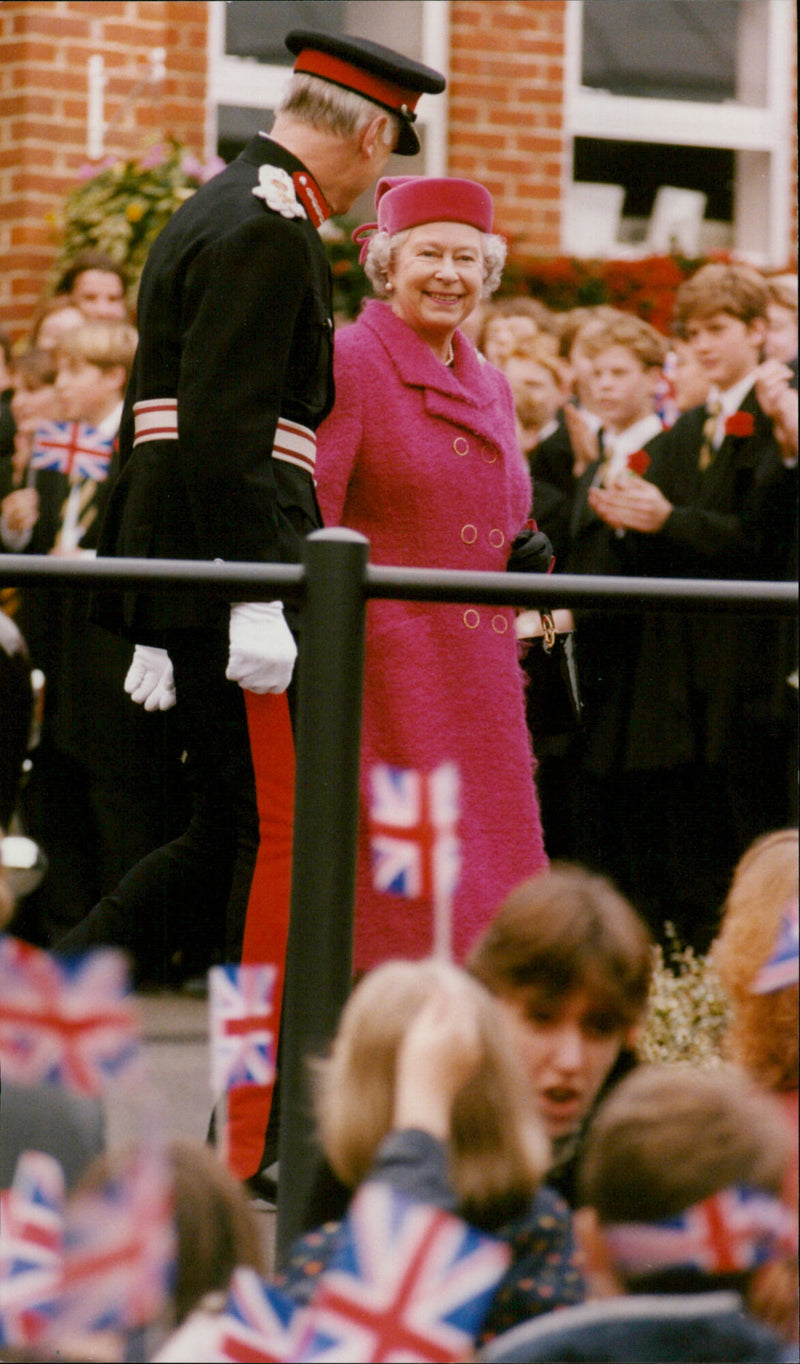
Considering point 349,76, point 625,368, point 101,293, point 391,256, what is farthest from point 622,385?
point 349,76

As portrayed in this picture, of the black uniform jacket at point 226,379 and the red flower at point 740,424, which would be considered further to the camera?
the red flower at point 740,424

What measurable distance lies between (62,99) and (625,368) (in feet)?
8.64

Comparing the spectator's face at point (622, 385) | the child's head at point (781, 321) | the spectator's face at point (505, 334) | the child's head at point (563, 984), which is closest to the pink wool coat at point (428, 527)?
the child's head at point (563, 984)

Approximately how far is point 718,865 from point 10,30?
17.0 ft

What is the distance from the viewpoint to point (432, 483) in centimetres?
387

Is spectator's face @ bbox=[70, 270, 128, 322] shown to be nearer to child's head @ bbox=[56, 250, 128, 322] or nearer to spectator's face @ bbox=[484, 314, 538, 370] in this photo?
child's head @ bbox=[56, 250, 128, 322]

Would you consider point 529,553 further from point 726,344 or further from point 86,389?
point 86,389

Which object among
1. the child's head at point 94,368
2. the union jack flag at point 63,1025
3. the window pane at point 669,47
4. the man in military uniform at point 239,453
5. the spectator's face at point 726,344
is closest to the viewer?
the union jack flag at point 63,1025

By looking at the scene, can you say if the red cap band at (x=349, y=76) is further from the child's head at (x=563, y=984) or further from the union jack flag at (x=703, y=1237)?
the union jack flag at (x=703, y=1237)

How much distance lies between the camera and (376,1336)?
1.97 m

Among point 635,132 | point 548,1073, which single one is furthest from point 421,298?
point 635,132

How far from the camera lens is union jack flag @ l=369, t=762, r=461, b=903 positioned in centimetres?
241

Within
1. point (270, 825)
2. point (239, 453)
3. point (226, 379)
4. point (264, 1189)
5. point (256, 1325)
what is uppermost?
point (226, 379)

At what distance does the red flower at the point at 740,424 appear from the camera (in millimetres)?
5898
